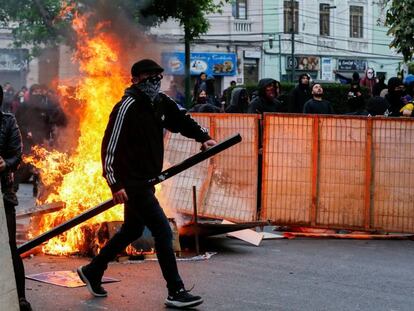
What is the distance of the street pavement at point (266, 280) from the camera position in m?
5.91

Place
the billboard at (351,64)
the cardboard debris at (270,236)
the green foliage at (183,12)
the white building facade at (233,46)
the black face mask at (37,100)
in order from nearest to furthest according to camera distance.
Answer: the cardboard debris at (270,236)
the green foliage at (183,12)
the black face mask at (37,100)
the white building facade at (233,46)
the billboard at (351,64)

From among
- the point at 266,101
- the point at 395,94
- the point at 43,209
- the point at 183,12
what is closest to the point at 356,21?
the point at 183,12

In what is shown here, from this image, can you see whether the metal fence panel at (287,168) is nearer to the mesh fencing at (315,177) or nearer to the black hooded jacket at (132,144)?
the mesh fencing at (315,177)

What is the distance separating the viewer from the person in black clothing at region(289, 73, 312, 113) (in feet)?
39.7

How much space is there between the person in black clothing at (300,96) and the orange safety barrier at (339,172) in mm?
2706

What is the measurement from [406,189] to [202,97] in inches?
221

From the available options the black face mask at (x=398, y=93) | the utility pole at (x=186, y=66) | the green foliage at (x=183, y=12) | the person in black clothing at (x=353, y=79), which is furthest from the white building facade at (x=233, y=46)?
the black face mask at (x=398, y=93)

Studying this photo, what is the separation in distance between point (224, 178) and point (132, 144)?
3.89m

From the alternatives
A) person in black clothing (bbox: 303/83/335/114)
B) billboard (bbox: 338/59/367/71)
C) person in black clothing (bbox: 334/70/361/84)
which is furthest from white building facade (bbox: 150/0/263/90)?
person in black clothing (bbox: 303/83/335/114)

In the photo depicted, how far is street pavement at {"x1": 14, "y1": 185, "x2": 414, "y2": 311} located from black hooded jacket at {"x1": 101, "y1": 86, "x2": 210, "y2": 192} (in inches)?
37.8

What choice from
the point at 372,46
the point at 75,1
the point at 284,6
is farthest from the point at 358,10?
the point at 75,1

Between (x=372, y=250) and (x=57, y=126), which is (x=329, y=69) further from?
(x=372, y=250)

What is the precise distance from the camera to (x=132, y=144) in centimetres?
579

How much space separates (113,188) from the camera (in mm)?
5758
